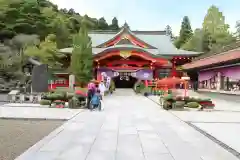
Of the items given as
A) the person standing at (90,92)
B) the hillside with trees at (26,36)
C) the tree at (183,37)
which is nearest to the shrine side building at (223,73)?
the person standing at (90,92)

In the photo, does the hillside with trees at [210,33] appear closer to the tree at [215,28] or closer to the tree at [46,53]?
the tree at [215,28]

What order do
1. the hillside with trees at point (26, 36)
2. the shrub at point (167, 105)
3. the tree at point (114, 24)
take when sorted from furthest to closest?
1. the tree at point (114, 24)
2. the hillside with trees at point (26, 36)
3. the shrub at point (167, 105)

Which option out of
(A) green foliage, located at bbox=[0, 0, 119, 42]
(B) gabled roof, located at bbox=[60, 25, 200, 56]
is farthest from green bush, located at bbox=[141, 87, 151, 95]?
(A) green foliage, located at bbox=[0, 0, 119, 42]

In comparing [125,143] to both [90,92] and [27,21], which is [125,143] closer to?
[90,92]

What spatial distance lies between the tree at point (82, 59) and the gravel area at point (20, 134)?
1573 centimetres

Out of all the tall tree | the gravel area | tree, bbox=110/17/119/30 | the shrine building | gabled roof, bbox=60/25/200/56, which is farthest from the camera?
tree, bbox=110/17/119/30

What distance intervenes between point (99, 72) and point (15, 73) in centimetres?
871

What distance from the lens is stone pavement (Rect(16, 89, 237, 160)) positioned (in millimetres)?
6180

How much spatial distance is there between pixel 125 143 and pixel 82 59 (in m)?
19.9

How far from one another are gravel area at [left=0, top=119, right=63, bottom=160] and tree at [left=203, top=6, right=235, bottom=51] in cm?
4845

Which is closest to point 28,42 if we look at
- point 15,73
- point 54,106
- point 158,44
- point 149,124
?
point 15,73

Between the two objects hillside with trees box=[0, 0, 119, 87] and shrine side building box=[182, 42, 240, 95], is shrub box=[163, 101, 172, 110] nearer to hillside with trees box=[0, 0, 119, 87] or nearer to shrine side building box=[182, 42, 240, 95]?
shrine side building box=[182, 42, 240, 95]

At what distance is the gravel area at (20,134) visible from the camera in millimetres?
6503

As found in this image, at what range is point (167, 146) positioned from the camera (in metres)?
7.12
